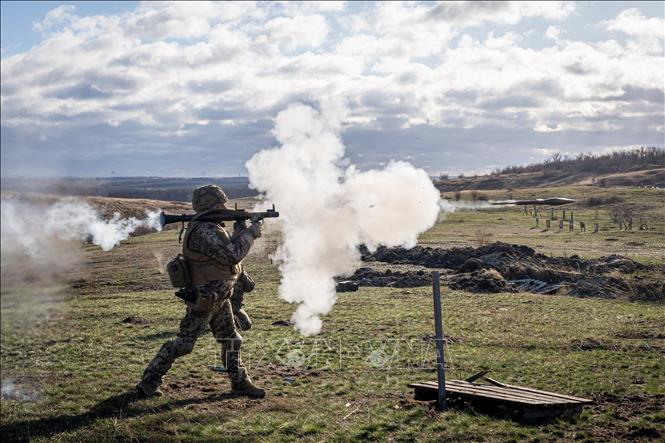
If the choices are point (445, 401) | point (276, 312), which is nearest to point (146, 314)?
point (276, 312)

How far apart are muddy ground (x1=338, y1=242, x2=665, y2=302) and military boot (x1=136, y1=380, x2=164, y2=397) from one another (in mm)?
15366

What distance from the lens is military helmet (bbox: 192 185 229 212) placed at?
449 inches

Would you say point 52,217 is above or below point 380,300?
above

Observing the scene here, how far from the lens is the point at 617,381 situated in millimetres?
11852

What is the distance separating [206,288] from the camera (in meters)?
11.1

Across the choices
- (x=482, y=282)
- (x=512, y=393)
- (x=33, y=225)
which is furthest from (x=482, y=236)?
(x=33, y=225)

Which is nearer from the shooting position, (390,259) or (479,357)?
(479,357)

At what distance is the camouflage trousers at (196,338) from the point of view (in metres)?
11.1

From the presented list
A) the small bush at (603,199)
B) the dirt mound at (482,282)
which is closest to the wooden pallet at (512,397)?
the dirt mound at (482,282)

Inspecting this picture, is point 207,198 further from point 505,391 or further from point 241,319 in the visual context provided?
point 505,391

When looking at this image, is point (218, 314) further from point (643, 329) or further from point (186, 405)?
point (643, 329)

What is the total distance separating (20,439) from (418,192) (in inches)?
447

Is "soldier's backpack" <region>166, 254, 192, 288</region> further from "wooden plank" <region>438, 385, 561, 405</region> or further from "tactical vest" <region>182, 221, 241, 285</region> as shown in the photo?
"wooden plank" <region>438, 385, 561, 405</region>

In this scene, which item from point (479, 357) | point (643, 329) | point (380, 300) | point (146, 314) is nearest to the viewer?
point (479, 357)
